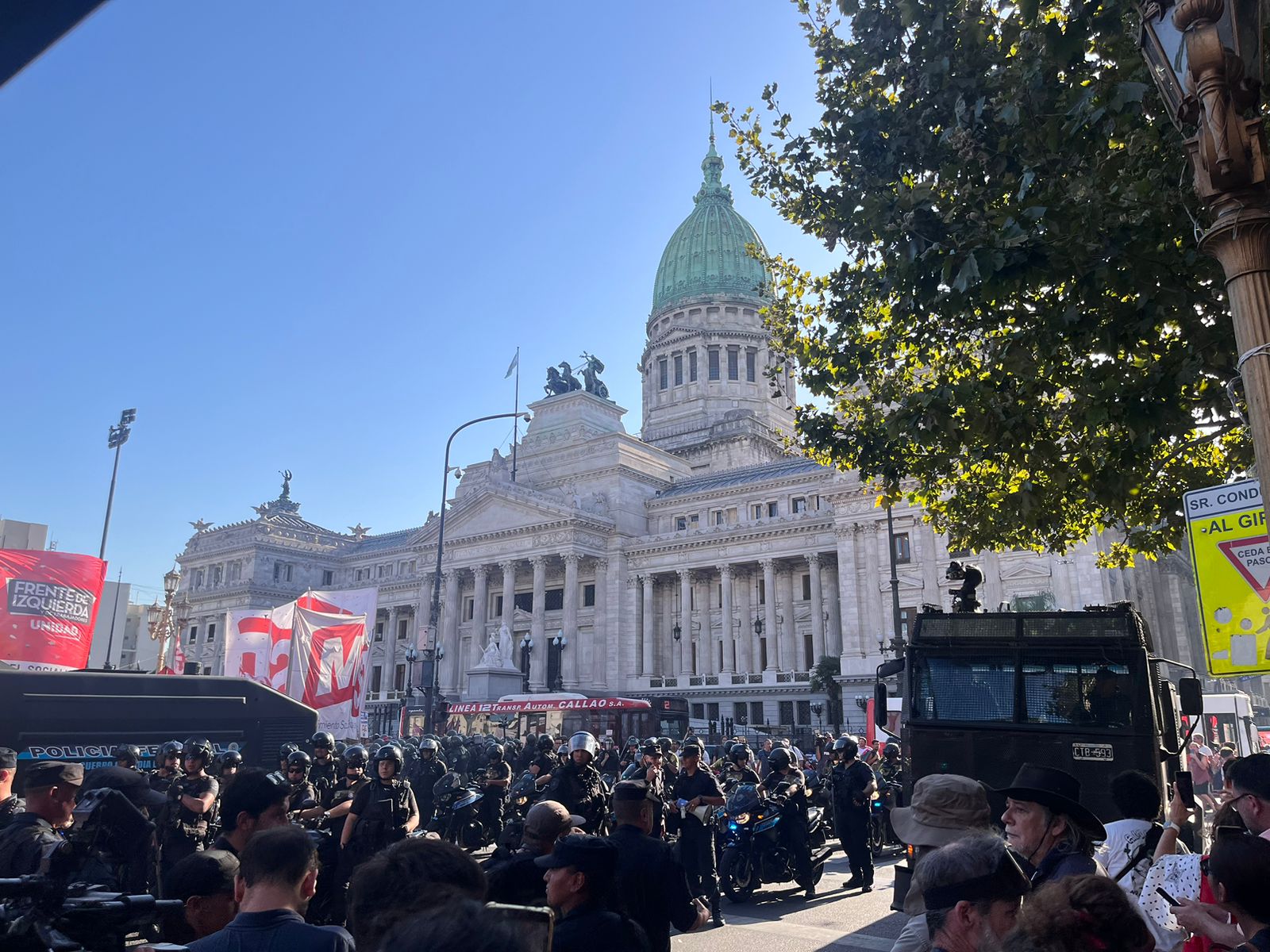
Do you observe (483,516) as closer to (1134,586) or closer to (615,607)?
(615,607)

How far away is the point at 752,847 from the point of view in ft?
40.4

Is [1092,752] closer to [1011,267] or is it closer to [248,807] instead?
[1011,267]

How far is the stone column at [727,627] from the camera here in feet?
172

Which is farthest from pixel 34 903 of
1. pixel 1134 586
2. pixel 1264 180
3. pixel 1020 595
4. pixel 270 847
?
pixel 1134 586

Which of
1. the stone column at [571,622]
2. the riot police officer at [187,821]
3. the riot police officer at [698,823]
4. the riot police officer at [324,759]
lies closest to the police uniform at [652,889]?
the riot police officer at [187,821]

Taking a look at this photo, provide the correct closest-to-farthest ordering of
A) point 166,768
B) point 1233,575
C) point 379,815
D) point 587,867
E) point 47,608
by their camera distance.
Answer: point 587,867
point 1233,575
point 379,815
point 166,768
point 47,608

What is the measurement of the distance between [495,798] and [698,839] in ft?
16.4

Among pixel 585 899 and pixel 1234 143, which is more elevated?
pixel 1234 143

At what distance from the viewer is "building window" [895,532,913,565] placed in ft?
145

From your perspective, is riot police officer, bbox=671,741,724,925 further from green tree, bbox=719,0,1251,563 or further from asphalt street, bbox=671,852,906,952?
green tree, bbox=719,0,1251,563

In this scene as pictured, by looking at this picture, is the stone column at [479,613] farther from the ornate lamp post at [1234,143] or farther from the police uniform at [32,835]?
the ornate lamp post at [1234,143]

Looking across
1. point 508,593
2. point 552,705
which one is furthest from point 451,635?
point 552,705

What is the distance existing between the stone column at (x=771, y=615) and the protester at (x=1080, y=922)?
49066mm

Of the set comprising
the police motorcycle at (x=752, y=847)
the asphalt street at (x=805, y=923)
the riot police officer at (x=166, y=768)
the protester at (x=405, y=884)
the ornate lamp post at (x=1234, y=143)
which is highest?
the ornate lamp post at (x=1234, y=143)
